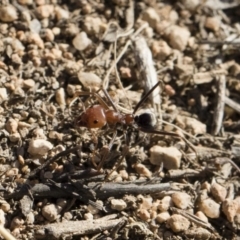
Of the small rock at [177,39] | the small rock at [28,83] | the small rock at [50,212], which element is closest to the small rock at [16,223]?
the small rock at [50,212]

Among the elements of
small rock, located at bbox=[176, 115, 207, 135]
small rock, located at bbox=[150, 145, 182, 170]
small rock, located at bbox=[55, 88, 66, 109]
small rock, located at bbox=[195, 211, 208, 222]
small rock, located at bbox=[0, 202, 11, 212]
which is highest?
small rock, located at bbox=[55, 88, 66, 109]

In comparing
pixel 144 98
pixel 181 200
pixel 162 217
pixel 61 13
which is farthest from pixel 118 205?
pixel 61 13

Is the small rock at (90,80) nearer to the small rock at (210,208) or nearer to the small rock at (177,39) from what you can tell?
Answer: the small rock at (177,39)

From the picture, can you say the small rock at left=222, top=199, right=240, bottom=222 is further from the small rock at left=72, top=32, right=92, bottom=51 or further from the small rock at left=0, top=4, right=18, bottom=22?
the small rock at left=0, top=4, right=18, bottom=22

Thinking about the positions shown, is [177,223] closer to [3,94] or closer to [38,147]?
[38,147]

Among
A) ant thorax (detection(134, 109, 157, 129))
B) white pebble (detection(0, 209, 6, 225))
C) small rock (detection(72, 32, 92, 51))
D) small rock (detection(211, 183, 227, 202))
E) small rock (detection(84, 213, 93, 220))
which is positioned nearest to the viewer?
white pebble (detection(0, 209, 6, 225))

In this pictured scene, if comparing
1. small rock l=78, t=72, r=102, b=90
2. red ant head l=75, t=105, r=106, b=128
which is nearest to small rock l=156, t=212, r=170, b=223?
red ant head l=75, t=105, r=106, b=128
